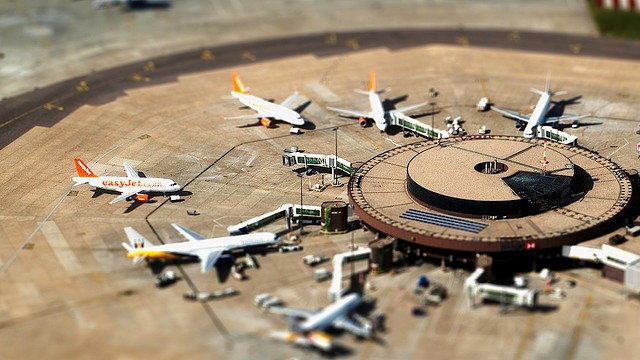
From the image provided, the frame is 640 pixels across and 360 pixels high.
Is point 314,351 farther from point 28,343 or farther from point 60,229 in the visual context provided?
point 60,229

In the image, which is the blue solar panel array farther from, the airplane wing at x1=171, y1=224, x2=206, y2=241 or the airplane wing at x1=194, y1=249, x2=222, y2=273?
the airplane wing at x1=171, y1=224, x2=206, y2=241

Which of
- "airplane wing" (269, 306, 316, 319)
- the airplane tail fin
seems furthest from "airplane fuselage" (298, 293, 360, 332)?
the airplane tail fin

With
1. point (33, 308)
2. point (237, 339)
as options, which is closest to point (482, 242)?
point (237, 339)

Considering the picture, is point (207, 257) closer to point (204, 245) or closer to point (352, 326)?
point (204, 245)

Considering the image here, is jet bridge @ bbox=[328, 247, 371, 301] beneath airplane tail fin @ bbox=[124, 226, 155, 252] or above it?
beneath

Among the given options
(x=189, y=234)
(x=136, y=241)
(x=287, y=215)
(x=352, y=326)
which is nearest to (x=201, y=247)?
(x=189, y=234)

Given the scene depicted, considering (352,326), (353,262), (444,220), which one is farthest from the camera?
(444,220)
